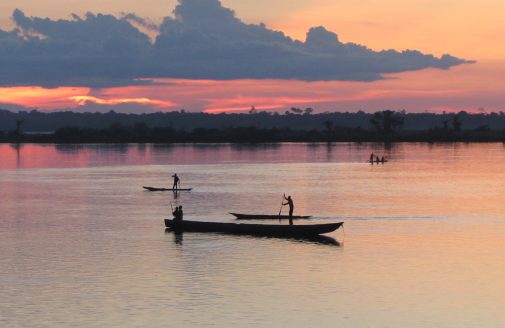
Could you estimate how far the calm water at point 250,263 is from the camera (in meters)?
36.2

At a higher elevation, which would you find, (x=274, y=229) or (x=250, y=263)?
(x=274, y=229)

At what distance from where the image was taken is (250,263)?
46844 mm

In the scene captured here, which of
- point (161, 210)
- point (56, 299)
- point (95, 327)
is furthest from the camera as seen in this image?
point (161, 210)

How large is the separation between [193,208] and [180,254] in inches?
1050

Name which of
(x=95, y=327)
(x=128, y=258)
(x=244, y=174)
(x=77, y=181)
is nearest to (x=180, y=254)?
(x=128, y=258)

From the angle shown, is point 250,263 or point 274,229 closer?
point 250,263

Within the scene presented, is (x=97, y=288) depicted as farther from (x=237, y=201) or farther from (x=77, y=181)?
(x=77, y=181)

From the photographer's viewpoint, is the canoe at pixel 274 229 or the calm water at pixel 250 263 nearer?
the calm water at pixel 250 263

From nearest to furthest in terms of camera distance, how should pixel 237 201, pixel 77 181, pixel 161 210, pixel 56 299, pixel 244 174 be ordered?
pixel 56 299
pixel 161 210
pixel 237 201
pixel 77 181
pixel 244 174

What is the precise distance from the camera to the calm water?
36250mm

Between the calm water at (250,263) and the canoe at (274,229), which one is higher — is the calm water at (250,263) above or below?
below

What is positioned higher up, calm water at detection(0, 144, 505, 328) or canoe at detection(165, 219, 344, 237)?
canoe at detection(165, 219, 344, 237)

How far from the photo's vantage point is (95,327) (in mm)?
34156

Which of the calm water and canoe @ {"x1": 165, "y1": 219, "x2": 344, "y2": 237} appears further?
canoe @ {"x1": 165, "y1": 219, "x2": 344, "y2": 237}
